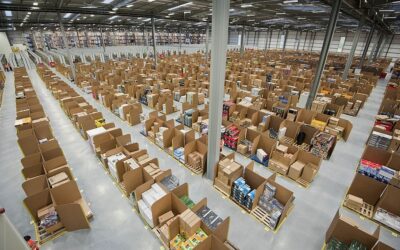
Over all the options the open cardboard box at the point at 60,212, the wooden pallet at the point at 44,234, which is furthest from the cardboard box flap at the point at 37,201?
the wooden pallet at the point at 44,234

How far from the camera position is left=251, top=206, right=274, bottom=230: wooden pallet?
4.19m

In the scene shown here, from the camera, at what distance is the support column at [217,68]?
3684 millimetres

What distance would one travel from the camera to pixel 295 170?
534 centimetres

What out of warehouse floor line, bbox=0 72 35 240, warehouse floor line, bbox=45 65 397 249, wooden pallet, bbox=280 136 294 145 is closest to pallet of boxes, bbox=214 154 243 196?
warehouse floor line, bbox=45 65 397 249

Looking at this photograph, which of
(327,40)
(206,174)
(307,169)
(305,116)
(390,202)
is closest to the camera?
(390,202)

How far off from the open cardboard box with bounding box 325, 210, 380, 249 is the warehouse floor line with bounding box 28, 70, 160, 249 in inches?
129

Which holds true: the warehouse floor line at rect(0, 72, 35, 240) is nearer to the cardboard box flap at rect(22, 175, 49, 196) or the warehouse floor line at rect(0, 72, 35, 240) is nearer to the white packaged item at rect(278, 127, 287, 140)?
the cardboard box flap at rect(22, 175, 49, 196)

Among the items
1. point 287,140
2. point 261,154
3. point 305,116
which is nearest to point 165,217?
point 261,154

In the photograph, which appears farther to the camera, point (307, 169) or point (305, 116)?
point (305, 116)

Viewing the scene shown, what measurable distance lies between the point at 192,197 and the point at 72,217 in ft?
8.35

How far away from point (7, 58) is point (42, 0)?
1759 centimetres

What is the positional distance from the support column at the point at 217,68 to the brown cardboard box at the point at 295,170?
6.92 ft

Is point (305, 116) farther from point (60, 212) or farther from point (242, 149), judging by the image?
point (60, 212)

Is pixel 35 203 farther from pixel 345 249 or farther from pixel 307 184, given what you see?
pixel 307 184
